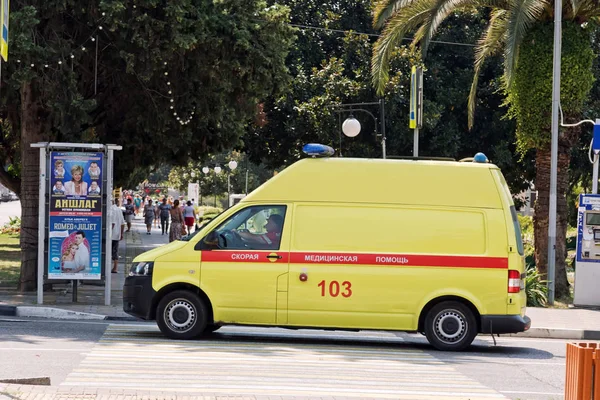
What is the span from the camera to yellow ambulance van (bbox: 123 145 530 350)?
1280 cm

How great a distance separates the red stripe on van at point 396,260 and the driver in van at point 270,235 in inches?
13.1

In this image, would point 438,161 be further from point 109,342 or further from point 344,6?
point 344,6

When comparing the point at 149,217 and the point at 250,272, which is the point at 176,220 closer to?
the point at 149,217

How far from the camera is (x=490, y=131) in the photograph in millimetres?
33906

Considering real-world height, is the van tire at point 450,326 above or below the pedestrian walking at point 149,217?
below

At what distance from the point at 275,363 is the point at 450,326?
2.88 meters

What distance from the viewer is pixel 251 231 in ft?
42.8

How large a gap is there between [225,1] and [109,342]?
875 centimetres

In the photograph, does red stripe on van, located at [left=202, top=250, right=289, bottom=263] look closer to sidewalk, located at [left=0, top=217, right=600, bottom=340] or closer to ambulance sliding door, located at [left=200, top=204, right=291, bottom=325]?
ambulance sliding door, located at [left=200, top=204, right=291, bottom=325]

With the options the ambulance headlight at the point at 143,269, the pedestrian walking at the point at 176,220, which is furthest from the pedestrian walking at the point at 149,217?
the ambulance headlight at the point at 143,269

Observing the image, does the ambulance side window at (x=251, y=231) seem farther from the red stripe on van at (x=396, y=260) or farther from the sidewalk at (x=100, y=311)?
the sidewalk at (x=100, y=311)

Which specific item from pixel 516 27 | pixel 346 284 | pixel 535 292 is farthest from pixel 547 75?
pixel 346 284

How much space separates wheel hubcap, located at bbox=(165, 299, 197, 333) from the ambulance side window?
2.61 ft

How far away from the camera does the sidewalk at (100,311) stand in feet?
51.7
